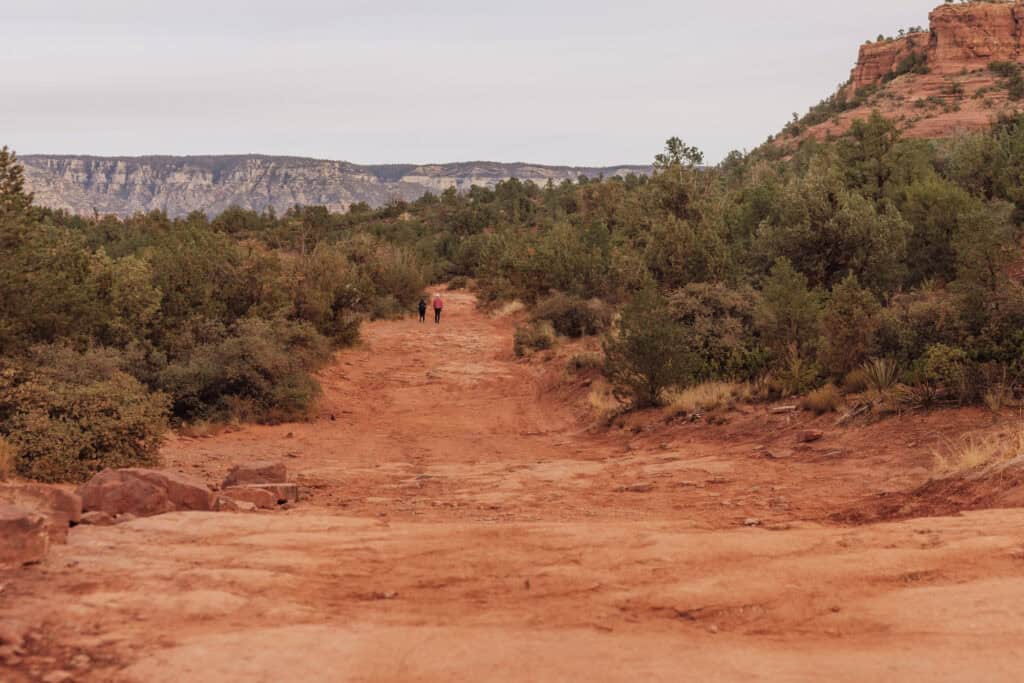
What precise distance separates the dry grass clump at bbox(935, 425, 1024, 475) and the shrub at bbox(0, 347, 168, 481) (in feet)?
30.9

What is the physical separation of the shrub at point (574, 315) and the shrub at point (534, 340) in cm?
61

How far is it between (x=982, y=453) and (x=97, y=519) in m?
8.64

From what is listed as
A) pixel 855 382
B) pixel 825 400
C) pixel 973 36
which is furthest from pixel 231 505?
pixel 973 36

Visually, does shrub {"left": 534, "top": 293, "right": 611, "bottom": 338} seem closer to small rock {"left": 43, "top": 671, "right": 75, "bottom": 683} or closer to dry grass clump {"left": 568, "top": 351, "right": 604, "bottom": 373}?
dry grass clump {"left": 568, "top": 351, "right": 604, "bottom": 373}

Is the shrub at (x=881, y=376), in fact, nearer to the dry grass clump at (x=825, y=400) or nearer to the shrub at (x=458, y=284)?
the dry grass clump at (x=825, y=400)

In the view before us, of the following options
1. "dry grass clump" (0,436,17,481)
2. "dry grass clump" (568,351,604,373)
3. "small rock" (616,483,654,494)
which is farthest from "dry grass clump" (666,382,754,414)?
"dry grass clump" (0,436,17,481)

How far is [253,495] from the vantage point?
9.26 metres

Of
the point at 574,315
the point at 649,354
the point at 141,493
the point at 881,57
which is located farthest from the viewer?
the point at 881,57

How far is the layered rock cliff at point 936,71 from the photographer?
6897 centimetres

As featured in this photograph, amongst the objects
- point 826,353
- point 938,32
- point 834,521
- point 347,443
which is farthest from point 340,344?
point 938,32

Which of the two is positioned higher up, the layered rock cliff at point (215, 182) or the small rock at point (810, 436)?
the layered rock cliff at point (215, 182)

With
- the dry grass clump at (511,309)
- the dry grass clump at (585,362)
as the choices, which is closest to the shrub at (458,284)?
the dry grass clump at (511,309)

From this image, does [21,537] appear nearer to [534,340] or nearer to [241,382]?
[241,382]

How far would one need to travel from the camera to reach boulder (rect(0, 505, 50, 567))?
589cm
